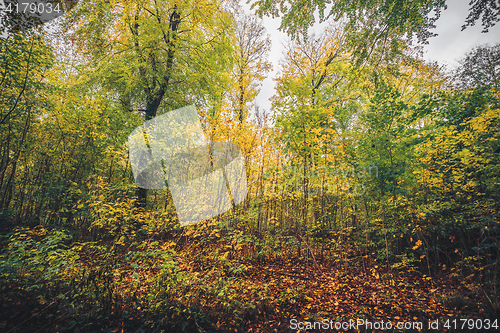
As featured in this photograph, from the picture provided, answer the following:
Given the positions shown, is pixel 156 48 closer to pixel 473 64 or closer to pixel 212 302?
pixel 212 302

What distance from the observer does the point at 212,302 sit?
295 cm

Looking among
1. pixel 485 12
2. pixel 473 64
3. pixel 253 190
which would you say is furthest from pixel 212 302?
pixel 473 64

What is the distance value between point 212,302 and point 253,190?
11.3ft

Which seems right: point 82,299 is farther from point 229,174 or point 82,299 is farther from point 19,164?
point 19,164

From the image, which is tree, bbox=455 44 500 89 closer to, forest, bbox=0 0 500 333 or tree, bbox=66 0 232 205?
forest, bbox=0 0 500 333

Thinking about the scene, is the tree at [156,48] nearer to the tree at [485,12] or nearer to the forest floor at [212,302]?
the forest floor at [212,302]

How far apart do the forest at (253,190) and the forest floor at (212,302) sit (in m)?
0.03

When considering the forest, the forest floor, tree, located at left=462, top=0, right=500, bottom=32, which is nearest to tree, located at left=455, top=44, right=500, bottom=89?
the forest

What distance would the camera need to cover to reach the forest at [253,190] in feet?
8.79

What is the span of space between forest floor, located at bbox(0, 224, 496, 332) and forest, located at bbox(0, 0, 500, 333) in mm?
26

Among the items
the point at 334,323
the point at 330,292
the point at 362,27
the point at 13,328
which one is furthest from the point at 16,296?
the point at 362,27

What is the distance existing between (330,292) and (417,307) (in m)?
1.33

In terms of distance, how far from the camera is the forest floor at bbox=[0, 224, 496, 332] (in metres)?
2.32

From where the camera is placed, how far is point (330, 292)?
356cm
